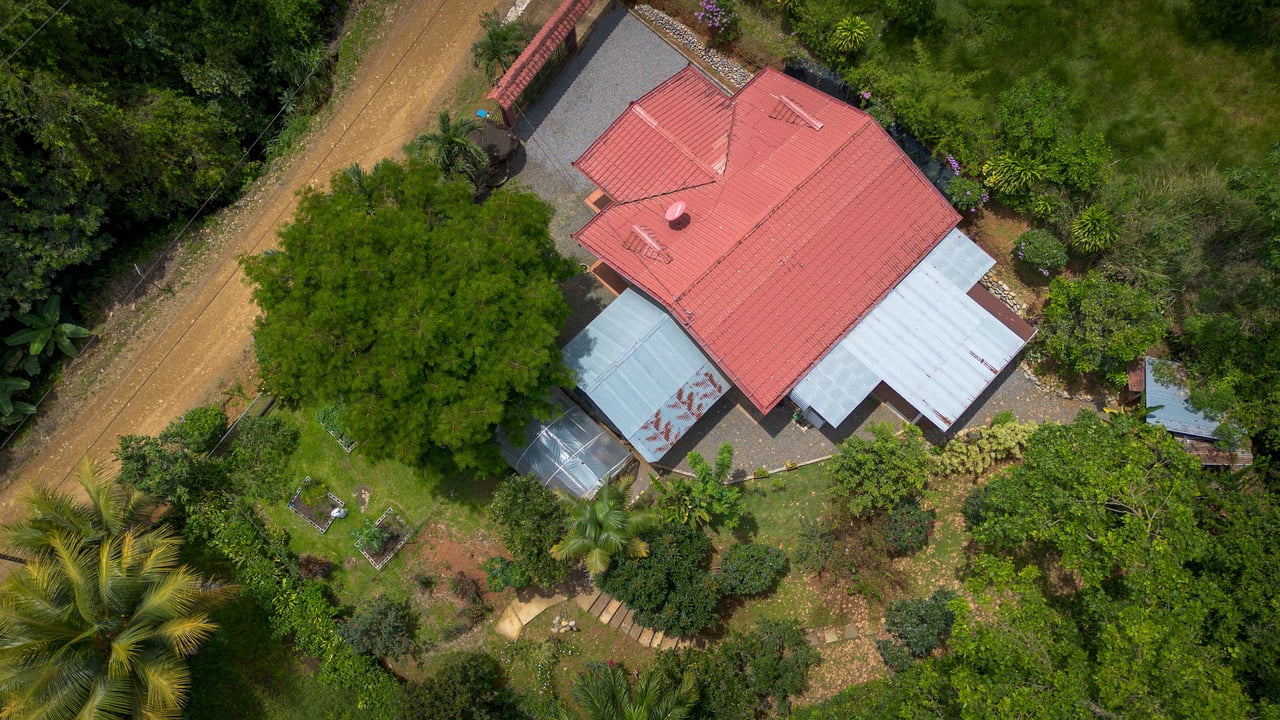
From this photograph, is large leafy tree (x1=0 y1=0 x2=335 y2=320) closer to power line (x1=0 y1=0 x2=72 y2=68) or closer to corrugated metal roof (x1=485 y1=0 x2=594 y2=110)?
power line (x1=0 y1=0 x2=72 y2=68)

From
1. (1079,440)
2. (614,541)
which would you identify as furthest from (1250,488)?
(614,541)

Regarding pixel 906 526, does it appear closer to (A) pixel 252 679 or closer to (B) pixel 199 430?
(A) pixel 252 679

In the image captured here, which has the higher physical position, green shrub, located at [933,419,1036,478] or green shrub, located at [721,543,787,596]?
green shrub, located at [933,419,1036,478]

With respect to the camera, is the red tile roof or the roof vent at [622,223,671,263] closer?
the red tile roof

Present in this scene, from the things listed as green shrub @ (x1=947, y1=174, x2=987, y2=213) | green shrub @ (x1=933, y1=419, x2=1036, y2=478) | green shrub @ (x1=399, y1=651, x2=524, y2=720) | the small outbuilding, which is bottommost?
green shrub @ (x1=399, y1=651, x2=524, y2=720)

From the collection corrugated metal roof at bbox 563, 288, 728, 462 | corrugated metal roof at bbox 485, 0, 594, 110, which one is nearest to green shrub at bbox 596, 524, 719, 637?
corrugated metal roof at bbox 563, 288, 728, 462

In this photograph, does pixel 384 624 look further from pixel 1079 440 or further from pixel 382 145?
pixel 1079 440
